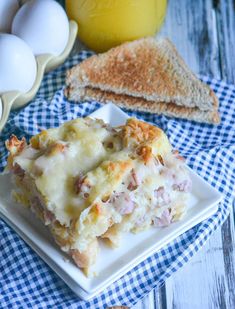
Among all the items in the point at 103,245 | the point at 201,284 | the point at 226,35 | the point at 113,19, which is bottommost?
the point at 201,284

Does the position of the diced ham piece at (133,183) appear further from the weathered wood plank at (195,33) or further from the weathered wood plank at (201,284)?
the weathered wood plank at (195,33)

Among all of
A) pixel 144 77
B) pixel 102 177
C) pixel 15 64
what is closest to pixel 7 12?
pixel 15 64

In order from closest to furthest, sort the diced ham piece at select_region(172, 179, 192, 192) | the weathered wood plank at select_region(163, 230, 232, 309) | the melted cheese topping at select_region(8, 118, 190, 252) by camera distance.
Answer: the melted cheese topping at select_region(8, 118, 190, 252) → the diced ham piece at select_region(172, 179, 192, 192) → the weathered wood plank at select_region(163, 230, 232, 309)

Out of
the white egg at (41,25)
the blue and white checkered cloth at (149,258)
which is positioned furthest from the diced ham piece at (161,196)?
the white egg at (41,25)

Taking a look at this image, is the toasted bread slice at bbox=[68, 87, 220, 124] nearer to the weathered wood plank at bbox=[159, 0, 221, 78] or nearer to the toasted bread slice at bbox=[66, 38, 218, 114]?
the toasted bread slice at bbox=[66, 38, 218, 114]

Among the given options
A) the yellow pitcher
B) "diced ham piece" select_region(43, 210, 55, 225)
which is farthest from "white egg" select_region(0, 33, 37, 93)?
"diced ham piece" select_region(43, 210, 55, 225)

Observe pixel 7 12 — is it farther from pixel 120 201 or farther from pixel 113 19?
pixel 120 201
